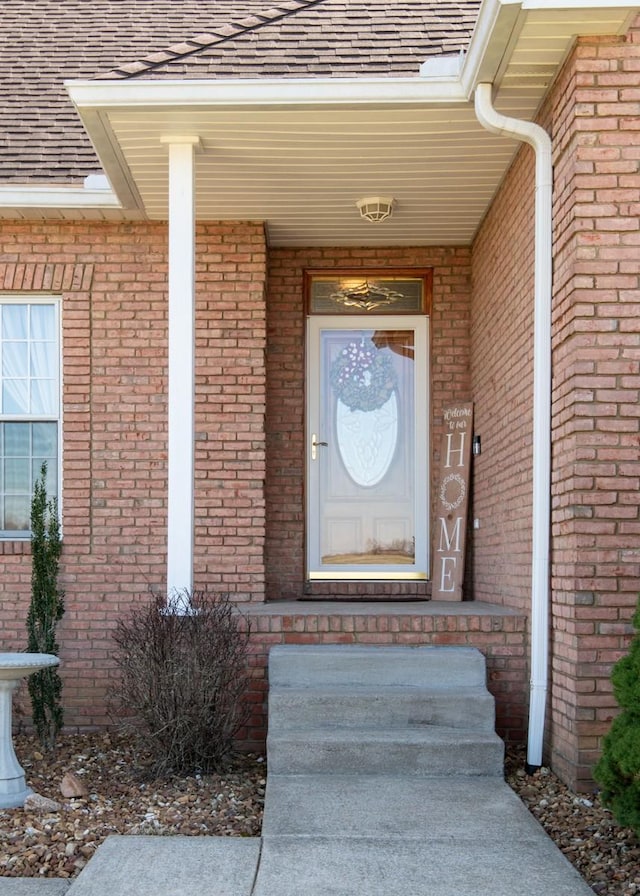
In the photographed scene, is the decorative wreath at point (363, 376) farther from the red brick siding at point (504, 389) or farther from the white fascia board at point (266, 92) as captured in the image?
the white fascia board at point (266, 92)

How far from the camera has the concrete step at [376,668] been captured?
19.1 feet

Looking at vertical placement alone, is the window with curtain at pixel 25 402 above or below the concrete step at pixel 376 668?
above

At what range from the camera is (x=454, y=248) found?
26.7 ft

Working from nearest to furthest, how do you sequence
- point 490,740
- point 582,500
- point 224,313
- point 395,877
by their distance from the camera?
1. point 395,877
2. point 582,500
3. point 490,740
4. point 224,313

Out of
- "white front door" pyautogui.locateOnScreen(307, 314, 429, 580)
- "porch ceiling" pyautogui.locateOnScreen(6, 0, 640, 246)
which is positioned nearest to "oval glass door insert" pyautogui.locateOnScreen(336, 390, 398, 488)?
"white front door" pyautogui.locateOnScreen(307, 314, 429, 580)

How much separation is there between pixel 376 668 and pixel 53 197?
3869 millimetres

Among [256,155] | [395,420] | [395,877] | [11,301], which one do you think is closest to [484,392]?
[395,420]

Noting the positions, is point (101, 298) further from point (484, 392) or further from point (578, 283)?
point (578, 283)

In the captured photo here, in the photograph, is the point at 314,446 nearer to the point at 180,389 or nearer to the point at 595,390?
the point at 180,389

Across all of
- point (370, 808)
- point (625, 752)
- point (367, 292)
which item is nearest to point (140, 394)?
point (367, 292)

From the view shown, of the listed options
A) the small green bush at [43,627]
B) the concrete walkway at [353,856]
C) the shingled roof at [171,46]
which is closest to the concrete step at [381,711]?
the concrete walkway at [353,856]

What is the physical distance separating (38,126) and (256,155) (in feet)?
7.78

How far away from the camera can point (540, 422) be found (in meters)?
5.49

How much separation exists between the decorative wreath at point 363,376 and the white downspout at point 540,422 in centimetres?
280
